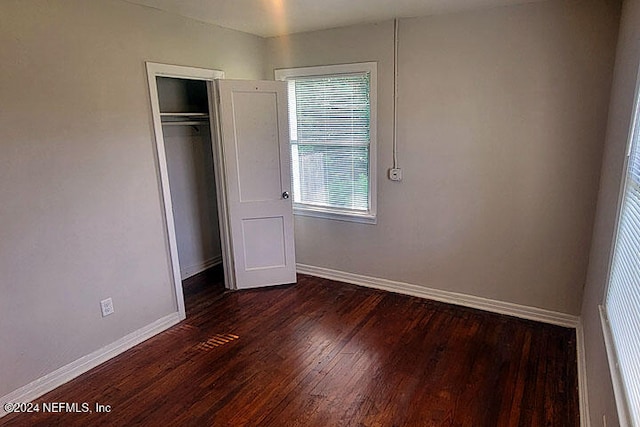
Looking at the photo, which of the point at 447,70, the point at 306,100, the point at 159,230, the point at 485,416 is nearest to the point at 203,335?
the point at 159,230

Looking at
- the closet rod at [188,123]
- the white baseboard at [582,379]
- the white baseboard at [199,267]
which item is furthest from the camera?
the white baseboard at [199,267]

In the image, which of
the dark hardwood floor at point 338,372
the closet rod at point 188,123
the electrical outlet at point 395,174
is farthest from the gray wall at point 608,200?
the closet rod at point 188,123

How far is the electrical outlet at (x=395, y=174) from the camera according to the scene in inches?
137

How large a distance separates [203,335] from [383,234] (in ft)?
6.00

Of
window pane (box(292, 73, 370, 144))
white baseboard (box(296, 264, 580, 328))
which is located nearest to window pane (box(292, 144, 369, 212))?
window pane (box(292, 73, 370, 144))

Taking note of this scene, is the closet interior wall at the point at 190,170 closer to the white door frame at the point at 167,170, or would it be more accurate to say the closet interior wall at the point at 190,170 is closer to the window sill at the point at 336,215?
the white door frame at the point at 167,170

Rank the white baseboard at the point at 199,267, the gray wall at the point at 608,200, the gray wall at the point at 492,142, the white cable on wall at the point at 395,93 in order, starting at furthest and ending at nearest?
the white baseboard at the point at 199,267 < the white cable on wall at the point at 395,93 < the gray wall at the point at 492,142 < the gray wall at the point at 608,200

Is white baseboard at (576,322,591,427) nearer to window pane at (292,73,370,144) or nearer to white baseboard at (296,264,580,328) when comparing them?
white baseboard at (296,264,580,328)

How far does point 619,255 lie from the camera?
1740 mm

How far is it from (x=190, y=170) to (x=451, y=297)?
2.95 meters

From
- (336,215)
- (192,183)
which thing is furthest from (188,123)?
(336,215)

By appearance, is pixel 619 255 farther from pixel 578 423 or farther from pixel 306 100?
pixel 306 100

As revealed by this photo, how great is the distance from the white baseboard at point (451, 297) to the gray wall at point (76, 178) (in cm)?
167

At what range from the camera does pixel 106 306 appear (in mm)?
2785
